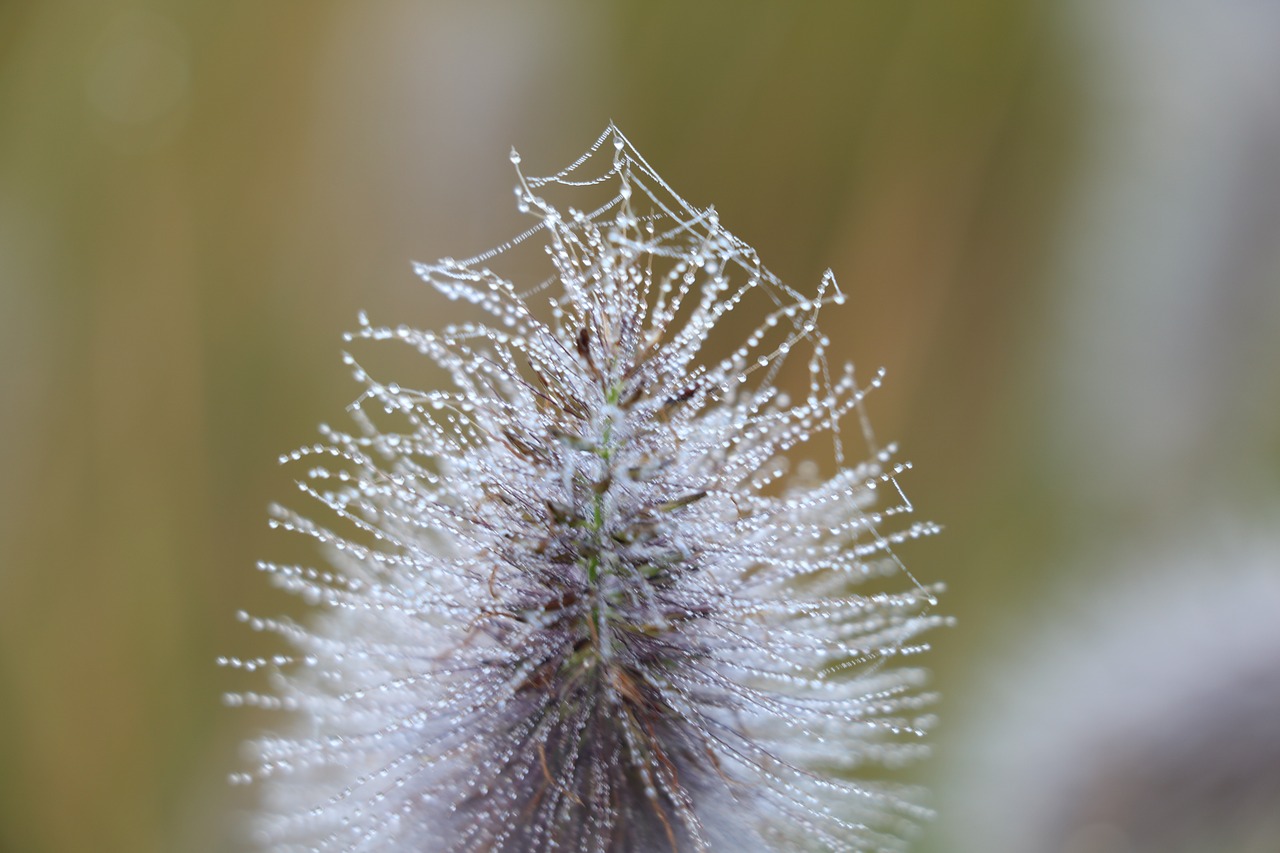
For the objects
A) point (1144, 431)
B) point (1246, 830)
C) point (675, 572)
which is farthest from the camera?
point (1144, 431)

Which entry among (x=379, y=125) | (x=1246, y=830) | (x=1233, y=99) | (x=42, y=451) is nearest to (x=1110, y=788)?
(x=1246, y=830)

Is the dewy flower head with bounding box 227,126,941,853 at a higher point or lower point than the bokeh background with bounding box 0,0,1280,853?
lower

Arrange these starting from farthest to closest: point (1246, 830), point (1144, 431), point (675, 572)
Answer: point (1144, 431) → point (1246, 830) → point (675, 572)

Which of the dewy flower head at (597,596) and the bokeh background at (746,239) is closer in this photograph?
the dewy flower head at (597,596)

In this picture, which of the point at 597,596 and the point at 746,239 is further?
the point at 746,239

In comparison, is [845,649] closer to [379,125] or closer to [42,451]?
[379,125]

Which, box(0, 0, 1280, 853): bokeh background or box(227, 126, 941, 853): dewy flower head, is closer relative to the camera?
box(227, 126, 941, 853): dewy flower head

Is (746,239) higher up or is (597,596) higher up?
(746,239)

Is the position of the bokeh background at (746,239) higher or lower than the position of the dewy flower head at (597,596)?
higher
